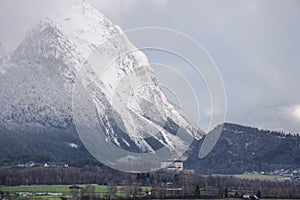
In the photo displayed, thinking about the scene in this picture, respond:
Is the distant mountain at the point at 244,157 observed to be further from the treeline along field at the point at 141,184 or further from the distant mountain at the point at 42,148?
the treeline along field at the point at 141,184

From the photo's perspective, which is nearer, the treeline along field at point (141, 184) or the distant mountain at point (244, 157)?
the treeline along field at point (141, 184)

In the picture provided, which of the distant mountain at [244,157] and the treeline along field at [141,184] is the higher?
the distant mountain at [244,157]

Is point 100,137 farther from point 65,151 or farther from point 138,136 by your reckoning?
point 138,136

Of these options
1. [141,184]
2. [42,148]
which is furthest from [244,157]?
[141,184]

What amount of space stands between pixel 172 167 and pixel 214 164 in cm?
2713

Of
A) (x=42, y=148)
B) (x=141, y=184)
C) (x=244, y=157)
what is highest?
(x=244, y=157)

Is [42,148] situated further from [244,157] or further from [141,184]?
[141,184]

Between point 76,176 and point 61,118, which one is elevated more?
point 61,118

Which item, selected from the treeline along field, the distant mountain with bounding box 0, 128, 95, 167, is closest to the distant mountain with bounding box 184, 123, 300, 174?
the distant mountain with bounding box 0, 128, 95, 167

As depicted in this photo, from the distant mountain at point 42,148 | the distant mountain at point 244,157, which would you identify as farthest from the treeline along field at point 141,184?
the distant mountain at point 244,157

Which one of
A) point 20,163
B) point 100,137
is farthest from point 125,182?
point 100,137

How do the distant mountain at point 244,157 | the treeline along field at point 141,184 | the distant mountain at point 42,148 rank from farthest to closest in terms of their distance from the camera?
1. the distant mountain at point 244,157
2. the distant mountain at point 42,148
3. the treeline along field at point 141,184

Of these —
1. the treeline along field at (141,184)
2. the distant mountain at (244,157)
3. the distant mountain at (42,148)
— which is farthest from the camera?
the distant mountain at (244,157)

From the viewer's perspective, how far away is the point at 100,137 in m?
172
